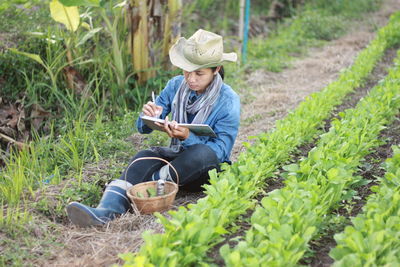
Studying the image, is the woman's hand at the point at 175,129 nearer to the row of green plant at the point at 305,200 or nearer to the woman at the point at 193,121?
the woman at the point at 193,121

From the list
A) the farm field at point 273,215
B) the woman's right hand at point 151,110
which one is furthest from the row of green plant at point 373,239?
the woman's right hand at point 151,110

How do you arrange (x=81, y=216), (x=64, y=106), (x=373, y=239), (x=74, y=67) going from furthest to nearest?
(x=74, y=67), (x=64, y=106), (x=81, y=216), (x=373, y=239)

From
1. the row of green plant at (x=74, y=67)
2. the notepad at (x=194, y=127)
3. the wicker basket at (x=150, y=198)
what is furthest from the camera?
the row of green plant at (x=74, y=67)

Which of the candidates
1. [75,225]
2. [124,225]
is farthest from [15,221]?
[124,225]

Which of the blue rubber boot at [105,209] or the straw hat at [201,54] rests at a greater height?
the straw hat at [201,54]

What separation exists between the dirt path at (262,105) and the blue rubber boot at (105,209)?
2.2 inches

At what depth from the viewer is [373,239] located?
103 inches

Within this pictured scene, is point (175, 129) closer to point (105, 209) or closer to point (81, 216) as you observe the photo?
point (105, 209)

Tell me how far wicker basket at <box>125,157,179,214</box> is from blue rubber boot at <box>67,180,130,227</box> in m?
0.08

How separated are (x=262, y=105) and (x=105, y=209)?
133 inches

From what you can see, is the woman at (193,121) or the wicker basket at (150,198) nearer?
the wicker basket at (150,198)

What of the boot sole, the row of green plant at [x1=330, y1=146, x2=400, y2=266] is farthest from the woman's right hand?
the row of green plant at [x1=330, y1=146, x2=400, y2=266]

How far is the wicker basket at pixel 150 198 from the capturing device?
11.6 ft

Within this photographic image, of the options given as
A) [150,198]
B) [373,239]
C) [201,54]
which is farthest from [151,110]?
[373,239]
